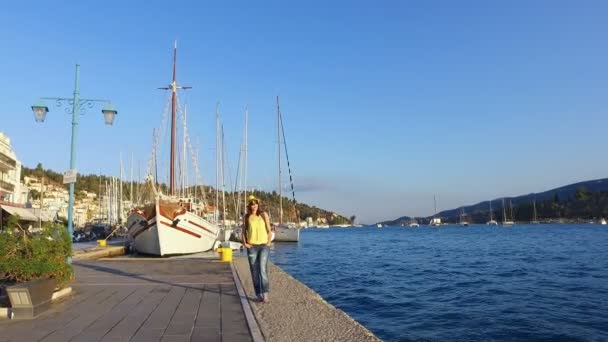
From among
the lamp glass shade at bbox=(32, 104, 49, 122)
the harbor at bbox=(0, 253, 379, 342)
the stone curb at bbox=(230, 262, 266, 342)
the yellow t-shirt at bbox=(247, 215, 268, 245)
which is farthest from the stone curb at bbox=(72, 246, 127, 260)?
the yellow t-shirt at bbox=(247, 215, 268, 245)

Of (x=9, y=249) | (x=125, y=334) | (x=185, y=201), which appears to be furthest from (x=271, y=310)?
(x=185, y=201)

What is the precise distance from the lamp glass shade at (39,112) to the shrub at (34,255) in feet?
19.7

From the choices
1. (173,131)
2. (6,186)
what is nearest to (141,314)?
(173,131)

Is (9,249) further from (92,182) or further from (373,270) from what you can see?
(92,182)

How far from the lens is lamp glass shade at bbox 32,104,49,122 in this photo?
14.6 m

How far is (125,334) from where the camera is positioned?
23.2 ft

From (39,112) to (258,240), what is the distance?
897 cm

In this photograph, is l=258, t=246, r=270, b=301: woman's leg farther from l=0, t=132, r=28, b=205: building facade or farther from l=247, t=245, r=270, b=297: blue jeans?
l=0, t=132, r=28, b=205: building facade

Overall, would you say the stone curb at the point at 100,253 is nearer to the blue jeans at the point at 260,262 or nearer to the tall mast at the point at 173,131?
the tall mast at the point at 173,131

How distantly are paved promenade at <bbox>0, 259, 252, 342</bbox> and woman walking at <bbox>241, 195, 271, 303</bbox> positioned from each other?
2.21 ft

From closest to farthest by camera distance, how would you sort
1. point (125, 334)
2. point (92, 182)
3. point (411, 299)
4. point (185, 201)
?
point (125, 334), point (411, 299), point (185, 201), point (92, 182)

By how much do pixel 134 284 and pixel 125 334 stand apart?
6.24 m

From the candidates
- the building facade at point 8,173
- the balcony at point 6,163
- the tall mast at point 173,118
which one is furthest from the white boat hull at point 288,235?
the balcony at point 6,163

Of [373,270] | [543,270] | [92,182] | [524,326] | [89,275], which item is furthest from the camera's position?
[92,182]
